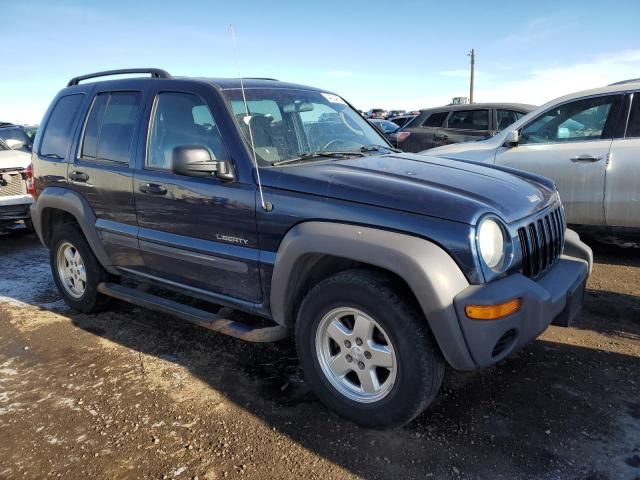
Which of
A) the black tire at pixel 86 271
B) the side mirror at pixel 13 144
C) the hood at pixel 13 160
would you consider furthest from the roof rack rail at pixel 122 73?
the side mirror at pixel 13 144

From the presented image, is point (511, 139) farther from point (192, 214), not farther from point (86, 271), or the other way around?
point (86, 271)

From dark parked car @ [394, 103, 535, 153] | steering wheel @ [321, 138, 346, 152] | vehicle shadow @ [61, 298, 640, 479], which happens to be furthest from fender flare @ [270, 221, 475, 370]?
dark parked car @ [394, 103, 535, 153]

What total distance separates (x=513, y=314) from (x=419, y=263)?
0.52 meters

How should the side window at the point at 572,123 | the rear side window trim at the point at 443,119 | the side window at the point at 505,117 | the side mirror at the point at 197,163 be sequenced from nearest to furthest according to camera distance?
1. the side mirror at the point at 197,163
2. the side window at the point at 572,123
3. the side window at the point at 505,117
4. the rear side window trim at the point at 443,119

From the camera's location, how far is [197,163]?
3.09 meters

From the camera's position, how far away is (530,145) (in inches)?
230

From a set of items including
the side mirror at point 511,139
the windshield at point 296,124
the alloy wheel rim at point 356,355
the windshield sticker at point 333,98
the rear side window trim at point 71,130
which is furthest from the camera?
the side mirror at point 511,139

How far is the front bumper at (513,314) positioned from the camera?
2.43 m

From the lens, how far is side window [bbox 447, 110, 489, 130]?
372 inches

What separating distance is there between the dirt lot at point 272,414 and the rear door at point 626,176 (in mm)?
1291

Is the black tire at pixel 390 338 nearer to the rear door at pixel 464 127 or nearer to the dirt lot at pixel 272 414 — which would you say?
the dirt lot at pixel 272 414

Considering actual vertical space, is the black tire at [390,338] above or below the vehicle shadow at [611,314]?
above

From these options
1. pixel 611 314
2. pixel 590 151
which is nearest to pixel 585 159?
pixel 590 151

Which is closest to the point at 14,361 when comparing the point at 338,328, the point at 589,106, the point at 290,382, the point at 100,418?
the point at 100,418
